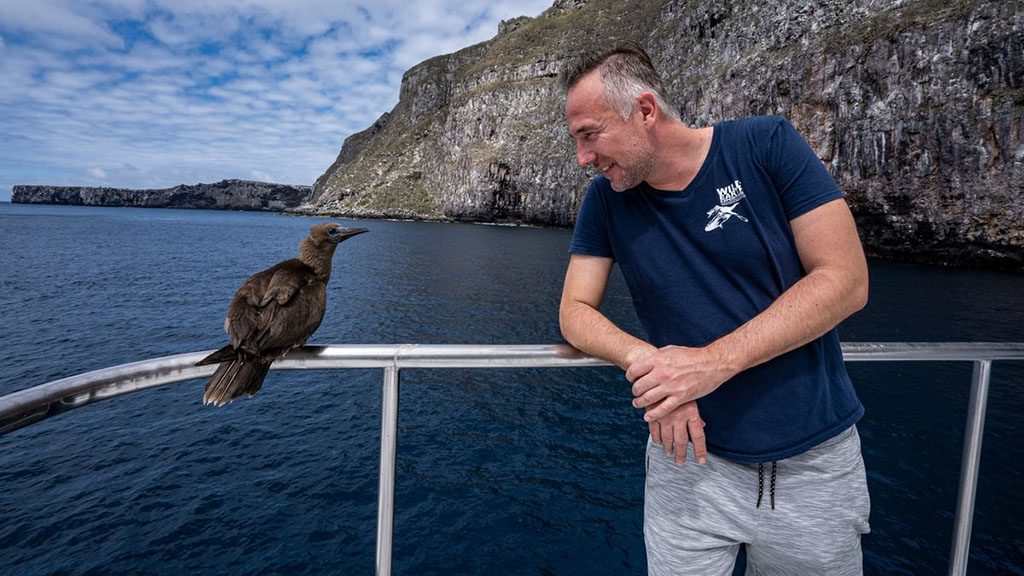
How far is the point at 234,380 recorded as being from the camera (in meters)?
2.12

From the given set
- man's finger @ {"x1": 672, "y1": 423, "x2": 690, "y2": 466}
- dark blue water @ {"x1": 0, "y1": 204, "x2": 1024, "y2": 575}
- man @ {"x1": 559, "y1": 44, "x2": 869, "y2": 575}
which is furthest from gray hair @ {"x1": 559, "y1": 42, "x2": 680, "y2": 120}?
dark blue water @ {"x1": 0, "y1": 204, "x2": 1024, "y2": 575}


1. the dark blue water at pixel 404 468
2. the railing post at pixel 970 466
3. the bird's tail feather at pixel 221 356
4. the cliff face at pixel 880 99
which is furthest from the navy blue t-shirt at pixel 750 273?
the cliff face at pixel 880 99

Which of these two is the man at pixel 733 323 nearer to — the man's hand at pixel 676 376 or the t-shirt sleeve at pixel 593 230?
the man's hand at pixel 676 376

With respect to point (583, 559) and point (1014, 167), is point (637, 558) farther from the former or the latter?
point (1014, 167)

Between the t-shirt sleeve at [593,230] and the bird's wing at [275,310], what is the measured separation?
1.45 m

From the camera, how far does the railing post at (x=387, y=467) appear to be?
5.53 ft

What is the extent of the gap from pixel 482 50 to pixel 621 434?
190227mm

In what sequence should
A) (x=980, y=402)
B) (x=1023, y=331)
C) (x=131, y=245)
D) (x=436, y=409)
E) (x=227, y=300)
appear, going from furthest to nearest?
(x=131, y=245), (x=227, y=300), (x=1023, y=331), (x=436, y=409), (x=980, y=402)

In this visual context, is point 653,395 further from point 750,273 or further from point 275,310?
point 275,310

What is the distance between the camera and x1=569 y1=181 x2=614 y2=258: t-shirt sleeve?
78.8 inches

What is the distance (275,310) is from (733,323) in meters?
2.22

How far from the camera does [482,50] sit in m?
177

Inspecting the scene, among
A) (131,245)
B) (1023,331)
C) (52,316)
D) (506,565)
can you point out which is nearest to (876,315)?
(1023,331)

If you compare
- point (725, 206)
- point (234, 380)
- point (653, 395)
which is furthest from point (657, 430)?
point (234, 380)
